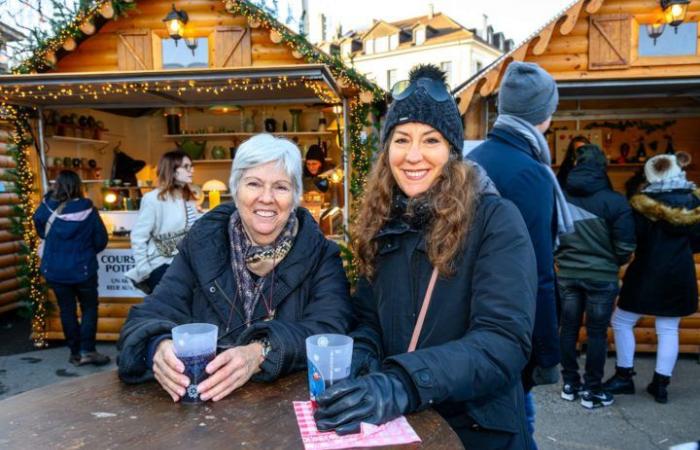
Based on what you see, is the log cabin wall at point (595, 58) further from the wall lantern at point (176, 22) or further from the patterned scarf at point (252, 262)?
the patterned scarf at point (252, 262)

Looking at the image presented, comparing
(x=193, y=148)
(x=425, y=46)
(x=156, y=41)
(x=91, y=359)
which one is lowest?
(x=91, y=359)

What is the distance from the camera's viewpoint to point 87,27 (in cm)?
616

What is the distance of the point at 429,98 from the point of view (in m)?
1.72

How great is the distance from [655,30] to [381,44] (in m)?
42.6

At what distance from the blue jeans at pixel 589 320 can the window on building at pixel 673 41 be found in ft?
10.5

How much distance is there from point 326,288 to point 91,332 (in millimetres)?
4475

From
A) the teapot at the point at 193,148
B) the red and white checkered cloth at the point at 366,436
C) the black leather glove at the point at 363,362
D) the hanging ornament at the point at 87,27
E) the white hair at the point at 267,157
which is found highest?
the hanging ornament at the point at 87,27

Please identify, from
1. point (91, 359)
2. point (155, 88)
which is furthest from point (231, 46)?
point (91, 359)

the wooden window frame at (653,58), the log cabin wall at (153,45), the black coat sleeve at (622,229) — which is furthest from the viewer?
the log cabin wall at (153,45)

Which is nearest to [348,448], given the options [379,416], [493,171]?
[379,416]

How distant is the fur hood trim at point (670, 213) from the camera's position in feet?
13.7

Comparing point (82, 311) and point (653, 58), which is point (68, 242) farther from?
point (653, 58)

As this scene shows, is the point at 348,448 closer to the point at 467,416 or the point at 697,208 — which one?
the point at 467,416

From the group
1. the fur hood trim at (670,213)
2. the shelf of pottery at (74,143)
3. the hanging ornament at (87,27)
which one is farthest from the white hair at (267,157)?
the shelf of pottery at (74,143)
